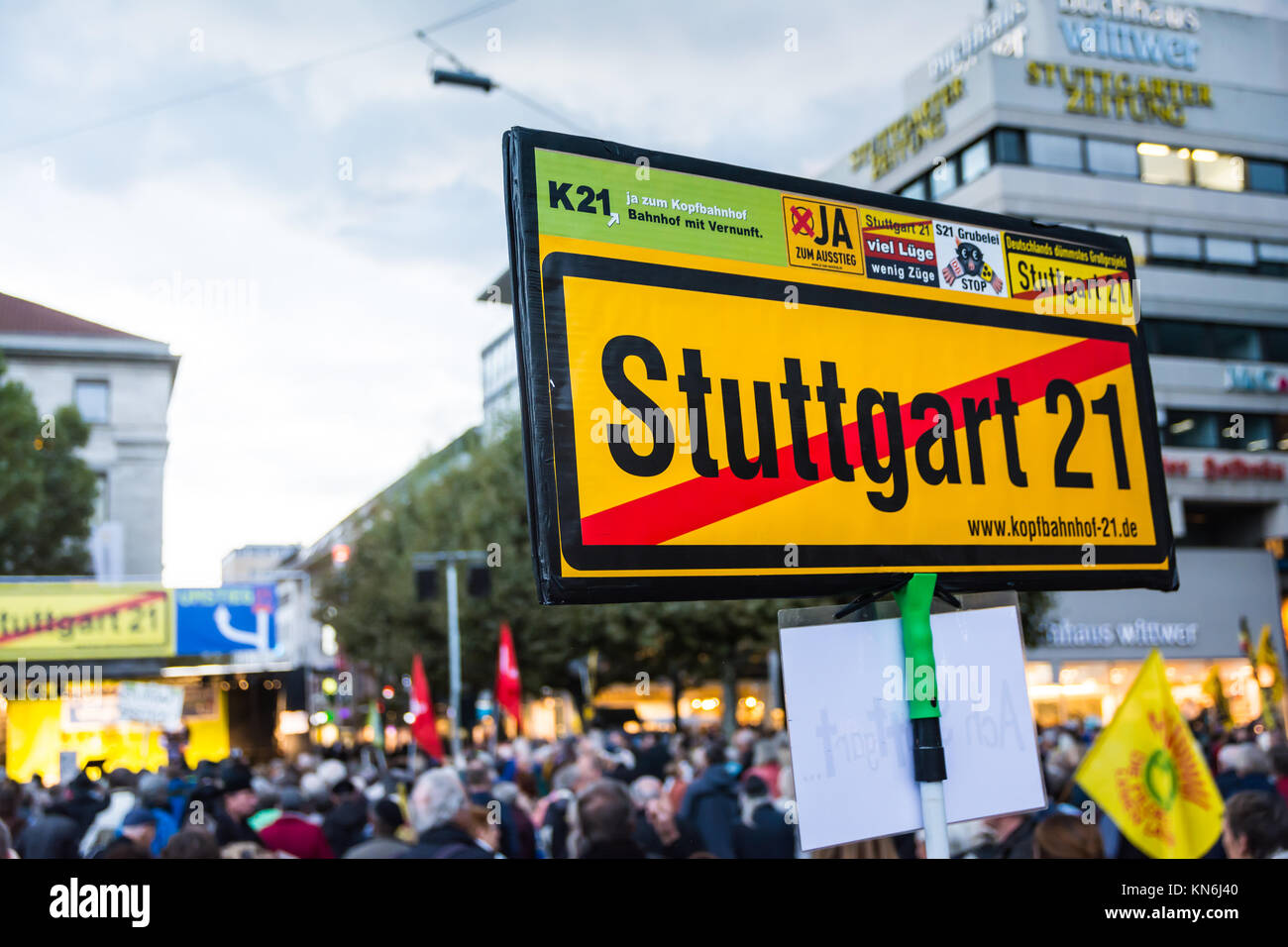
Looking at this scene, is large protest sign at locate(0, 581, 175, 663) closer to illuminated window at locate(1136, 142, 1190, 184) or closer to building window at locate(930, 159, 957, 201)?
building window at locate(930, 159, 957, 201)

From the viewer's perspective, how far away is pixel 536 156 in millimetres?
2287

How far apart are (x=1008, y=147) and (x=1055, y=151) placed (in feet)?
5.55

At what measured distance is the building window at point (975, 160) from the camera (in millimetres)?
35125

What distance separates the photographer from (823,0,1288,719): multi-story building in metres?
35.2

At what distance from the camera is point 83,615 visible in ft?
84.2

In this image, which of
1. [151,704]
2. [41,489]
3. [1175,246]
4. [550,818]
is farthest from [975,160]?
[550,818]

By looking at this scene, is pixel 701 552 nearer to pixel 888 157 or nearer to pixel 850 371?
pixel 850 371

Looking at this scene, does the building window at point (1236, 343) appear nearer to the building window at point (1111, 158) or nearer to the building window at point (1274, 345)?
the building window at point (1274, 345)

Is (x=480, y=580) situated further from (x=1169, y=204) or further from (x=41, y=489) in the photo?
(x=1169, y=204)

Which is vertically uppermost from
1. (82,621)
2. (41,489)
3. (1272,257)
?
(1272,257)

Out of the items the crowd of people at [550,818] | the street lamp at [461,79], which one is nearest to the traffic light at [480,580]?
the crowd of people at [550,818]

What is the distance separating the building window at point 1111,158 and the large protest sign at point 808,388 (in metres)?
35.9
